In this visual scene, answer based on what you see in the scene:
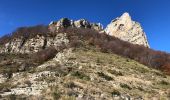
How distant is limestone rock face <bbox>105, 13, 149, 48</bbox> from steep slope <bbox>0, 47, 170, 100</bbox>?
5912cm

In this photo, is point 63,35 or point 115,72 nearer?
point 115,72

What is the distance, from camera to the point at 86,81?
143 feet

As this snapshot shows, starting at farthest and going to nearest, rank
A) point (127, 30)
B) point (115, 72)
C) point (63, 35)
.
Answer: point (127, 30) < point (63, 35) < point (115, 72)

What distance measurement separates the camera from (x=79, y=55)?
58.6 meters

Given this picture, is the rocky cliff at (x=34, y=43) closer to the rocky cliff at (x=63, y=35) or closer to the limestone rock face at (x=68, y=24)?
the rocky cliff at (x=63, y=35)

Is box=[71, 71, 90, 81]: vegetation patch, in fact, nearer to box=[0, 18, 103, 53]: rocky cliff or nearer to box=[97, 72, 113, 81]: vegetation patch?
box=[97, 72, 113, 81]: vegetation patch

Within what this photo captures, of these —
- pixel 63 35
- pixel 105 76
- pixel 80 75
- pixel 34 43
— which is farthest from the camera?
pixel 63 35

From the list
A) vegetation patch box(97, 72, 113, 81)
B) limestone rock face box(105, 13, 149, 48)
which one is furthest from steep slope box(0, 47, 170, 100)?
limestone rock face box(105, 13, 149, 48)

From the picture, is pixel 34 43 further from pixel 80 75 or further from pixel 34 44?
pixel 80 75

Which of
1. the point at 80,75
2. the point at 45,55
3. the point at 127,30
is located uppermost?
the point at 127,30

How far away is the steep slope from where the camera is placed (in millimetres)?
38375

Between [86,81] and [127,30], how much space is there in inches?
3251

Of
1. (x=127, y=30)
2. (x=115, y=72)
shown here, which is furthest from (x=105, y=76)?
(x=127, y=30)

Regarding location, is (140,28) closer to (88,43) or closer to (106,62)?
(88,43)
